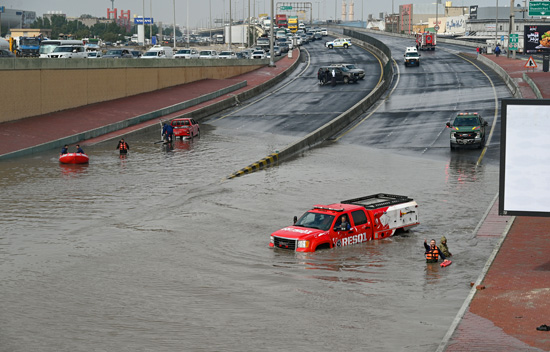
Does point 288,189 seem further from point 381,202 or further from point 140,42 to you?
point 140,42

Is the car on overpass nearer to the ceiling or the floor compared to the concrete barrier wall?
nearer to the floor

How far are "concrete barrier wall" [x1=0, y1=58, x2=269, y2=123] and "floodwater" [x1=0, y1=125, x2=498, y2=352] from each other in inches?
517

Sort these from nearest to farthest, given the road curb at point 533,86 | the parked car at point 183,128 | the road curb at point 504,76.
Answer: the parked car at point 183,128, the road curb at point 533,86, the road curb at point 504,76

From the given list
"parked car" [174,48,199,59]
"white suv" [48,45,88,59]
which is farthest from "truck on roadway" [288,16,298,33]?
"white suv" [48,45,88,59]

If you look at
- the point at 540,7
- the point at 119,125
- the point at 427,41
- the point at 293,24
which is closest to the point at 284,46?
the point at 427,41

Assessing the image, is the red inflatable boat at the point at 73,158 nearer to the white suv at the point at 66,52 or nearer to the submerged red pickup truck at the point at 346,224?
the submerged red pickup truck at the point at 346,224

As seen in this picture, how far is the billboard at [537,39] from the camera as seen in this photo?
106 meters

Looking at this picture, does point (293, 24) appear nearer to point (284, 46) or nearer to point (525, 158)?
point (284, 46)

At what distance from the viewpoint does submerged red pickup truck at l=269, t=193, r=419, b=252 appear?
83.2ft

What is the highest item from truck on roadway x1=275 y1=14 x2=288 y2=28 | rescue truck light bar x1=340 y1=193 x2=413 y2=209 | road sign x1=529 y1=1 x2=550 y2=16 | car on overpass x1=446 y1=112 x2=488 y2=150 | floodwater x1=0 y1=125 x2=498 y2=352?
truck on roadway x1=275 y1=14 x2=288 y2=28

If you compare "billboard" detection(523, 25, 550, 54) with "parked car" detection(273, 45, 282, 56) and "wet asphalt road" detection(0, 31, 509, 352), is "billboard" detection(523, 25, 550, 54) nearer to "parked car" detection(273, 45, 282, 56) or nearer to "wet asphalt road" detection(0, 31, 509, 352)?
"parked car" detection(273, 45, 282, 56)

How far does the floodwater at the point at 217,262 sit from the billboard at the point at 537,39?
70.2 metres

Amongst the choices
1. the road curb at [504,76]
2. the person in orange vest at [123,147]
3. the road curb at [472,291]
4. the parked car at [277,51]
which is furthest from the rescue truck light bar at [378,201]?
the parked car at [277,51]

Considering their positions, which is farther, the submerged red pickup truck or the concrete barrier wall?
the concrete barrier wall
